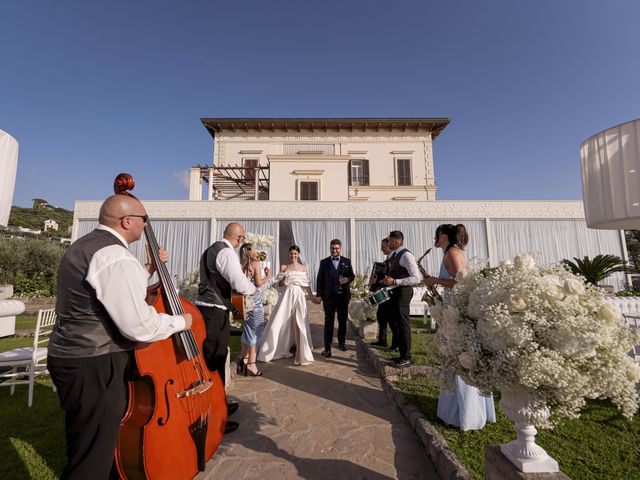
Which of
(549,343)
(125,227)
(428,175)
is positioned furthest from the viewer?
(428,175)

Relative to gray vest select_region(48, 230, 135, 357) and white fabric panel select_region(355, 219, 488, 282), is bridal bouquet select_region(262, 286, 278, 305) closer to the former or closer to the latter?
gray vest select_region(48, 230, 135, 357)

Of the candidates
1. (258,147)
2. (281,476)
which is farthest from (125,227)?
(258,147)

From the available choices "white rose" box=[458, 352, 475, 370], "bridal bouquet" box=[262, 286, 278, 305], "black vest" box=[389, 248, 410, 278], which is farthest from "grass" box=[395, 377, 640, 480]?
"bridal bouquet" box=[262, 286, 278, 305]

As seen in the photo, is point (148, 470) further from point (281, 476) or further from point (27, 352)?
point (27, 352)

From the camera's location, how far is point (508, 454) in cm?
170

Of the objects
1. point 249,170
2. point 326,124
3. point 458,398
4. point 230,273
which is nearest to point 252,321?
point 230,273

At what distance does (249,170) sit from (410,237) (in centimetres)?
1459

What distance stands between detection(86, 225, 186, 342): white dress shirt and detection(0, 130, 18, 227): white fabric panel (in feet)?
5.73

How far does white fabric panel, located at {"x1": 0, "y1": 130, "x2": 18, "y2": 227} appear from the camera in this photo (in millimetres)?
2467

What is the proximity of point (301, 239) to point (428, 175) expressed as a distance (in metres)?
15.2

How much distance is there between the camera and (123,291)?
1581 millimetres

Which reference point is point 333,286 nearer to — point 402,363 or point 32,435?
point 402,363

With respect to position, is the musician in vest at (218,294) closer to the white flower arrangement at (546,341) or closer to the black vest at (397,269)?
the white flower arrangement at (546,341)

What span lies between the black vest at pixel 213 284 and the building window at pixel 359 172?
2365 cm
